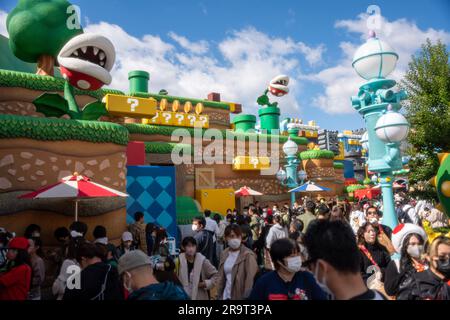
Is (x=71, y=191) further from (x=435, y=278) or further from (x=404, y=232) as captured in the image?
(x=435, y=278)

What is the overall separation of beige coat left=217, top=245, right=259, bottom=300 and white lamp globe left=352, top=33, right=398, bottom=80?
4637 mm

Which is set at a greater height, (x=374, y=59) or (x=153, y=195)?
(x=374, y=59)

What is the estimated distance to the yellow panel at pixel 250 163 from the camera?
19.0 m

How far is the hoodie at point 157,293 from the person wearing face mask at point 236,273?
1262 millimetres

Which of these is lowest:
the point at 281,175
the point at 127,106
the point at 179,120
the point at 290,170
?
the point at 281,175

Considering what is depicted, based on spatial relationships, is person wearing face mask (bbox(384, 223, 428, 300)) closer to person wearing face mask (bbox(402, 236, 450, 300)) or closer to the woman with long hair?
person wearing face mask (bbox(402, 236, 450, 300))

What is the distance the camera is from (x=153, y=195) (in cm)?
938

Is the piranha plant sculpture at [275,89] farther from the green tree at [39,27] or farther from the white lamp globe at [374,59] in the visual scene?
the white lamp globe at [374,59]

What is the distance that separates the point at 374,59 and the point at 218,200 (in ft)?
33.5

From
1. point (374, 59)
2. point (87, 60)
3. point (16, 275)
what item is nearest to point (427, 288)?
point (16, 275)

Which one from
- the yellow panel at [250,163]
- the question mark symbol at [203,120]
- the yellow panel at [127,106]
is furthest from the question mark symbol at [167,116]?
the yellow panel at [250,163]

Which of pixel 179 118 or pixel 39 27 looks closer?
pixel 39 27
